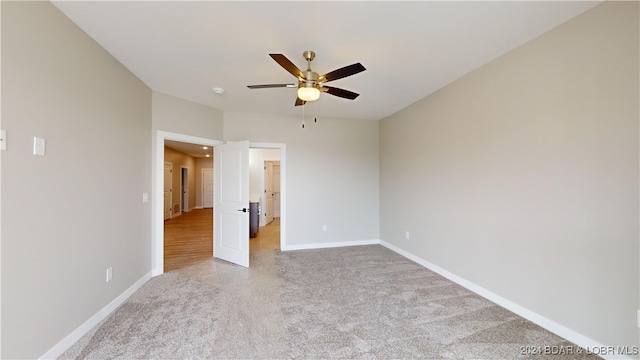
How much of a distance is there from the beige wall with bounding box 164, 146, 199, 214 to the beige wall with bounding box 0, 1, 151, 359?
6172 mm

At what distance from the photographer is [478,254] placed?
2789mm

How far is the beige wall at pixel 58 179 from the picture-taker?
1.49 meters

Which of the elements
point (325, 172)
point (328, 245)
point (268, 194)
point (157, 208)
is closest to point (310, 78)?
point (325, 172)

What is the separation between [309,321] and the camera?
2230 millimetres

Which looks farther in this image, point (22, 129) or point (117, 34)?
point (117, 34)

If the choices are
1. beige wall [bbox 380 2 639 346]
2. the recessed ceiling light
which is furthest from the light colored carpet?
the recessed ceiling light

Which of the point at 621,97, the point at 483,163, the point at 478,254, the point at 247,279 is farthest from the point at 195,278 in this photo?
the point at 621,97

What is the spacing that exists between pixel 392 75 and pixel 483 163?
4.77ft

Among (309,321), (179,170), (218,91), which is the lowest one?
(309,321)

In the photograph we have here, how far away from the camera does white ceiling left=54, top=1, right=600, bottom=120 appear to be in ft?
5.84

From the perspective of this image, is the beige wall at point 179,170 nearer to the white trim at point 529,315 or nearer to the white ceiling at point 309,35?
the white ceiling at point 309,35

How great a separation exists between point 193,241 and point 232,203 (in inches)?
82.0

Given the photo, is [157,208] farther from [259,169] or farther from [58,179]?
[259,169]

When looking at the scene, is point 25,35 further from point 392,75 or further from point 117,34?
point 392,75
